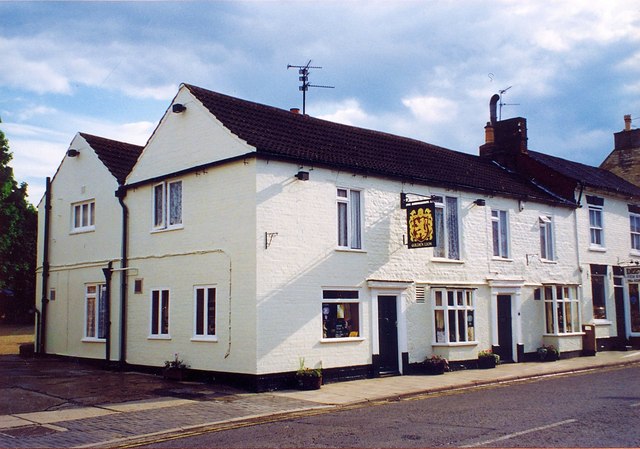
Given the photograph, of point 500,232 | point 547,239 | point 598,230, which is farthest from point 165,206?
point 598,230

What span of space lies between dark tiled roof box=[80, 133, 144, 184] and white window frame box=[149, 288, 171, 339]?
445 cm

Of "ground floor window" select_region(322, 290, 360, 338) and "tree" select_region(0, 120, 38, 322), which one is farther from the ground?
"tree" select_region(0, 120, 38, 322)

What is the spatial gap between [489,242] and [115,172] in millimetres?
13019

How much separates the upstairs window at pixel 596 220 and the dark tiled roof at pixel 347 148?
3.03m

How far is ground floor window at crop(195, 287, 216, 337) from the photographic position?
57.7 feet

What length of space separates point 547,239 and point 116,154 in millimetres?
16673

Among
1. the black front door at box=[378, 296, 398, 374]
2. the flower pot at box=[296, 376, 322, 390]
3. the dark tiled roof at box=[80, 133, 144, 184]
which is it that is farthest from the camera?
the dark tiled roof at box=[80, 133, 144, 184]

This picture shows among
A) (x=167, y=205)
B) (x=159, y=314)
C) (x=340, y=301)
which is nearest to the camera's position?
(x=340, y=301)

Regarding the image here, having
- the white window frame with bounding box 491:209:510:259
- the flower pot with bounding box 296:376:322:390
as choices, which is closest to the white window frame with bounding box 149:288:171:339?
the flower pot with bounding box 296:376:322:390

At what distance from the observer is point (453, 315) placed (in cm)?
2102

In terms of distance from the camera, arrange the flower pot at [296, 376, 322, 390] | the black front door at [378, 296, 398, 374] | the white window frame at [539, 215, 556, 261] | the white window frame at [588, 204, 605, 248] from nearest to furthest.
→ the flower pot at [296, 376, 322, 390]
the black front door at [378, 296, 398, 374]
the white window frame at [539, 215, 556, 261]
the white window frame at [588, 204, 605, 248]

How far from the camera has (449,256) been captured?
21.5 metres

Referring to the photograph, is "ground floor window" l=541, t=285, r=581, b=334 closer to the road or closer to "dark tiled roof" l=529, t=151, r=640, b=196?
"dark tiled roof" l=529, t=151, r=640, b=196

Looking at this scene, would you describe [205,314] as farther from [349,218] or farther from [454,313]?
[454,313]
